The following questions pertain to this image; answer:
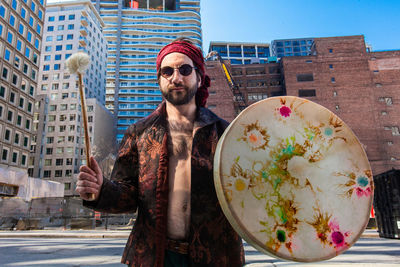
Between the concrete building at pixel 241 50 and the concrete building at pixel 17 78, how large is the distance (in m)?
70.2

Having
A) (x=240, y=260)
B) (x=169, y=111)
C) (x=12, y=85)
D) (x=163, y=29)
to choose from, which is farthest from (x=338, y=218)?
(x=163, y=29)

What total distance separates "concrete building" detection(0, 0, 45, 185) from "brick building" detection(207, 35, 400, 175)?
2916 centimetres

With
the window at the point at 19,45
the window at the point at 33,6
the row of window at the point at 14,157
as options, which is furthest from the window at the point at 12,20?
the row of window at the point at 14,157

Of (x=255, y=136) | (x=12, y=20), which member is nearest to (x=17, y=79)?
(x=12, y=20)

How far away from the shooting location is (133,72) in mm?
88875

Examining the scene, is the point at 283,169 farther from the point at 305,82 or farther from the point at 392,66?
the point at 392,66

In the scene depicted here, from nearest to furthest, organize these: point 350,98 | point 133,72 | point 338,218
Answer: point 338,218 < point 350,98 < point 133,72

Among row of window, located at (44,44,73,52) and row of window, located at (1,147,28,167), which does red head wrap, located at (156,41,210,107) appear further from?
row of window, located at (44,44,73,52)

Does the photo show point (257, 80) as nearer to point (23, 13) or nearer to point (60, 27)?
point (23, 13)

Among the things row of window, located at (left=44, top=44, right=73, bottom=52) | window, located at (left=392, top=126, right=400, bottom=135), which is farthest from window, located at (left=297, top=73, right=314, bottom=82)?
row of window, located at (left=44, top=44, right=73, bottom=52)

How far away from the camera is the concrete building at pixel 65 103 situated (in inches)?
2306

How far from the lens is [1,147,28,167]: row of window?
34875mm

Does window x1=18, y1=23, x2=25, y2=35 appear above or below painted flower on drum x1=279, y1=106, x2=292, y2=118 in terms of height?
above

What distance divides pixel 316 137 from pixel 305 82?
59232 millimetres
